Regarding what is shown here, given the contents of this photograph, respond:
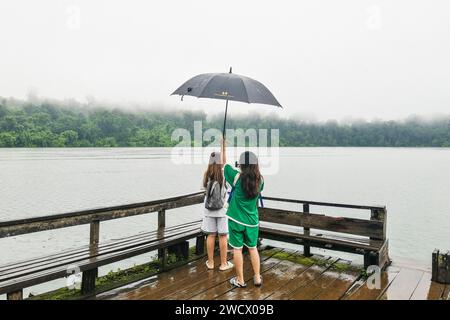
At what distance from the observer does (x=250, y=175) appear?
4.39 meters

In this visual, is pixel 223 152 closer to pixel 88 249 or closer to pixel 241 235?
pixel 241 235

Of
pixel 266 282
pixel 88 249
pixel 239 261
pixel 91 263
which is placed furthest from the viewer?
pixel 266 282

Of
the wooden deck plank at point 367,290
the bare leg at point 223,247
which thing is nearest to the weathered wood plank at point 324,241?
the wooden deck plank at point 367,290

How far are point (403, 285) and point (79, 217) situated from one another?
451 centimetres

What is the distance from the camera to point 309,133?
11431 centimetres

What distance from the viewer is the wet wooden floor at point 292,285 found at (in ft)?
14.8

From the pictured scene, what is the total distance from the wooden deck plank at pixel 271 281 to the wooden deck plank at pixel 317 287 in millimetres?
286

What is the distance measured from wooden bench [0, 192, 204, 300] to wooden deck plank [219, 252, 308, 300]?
1.37 metres

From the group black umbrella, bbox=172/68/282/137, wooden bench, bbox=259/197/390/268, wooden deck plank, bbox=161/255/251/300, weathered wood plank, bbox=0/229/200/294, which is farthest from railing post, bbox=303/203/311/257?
black umbrella, bbox=172/68/282/137

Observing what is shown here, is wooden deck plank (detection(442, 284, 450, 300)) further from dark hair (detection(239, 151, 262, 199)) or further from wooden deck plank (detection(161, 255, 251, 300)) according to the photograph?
dark hair (detection(239, 151, 262, 199))

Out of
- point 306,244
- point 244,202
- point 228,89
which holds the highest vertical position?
point 228,89

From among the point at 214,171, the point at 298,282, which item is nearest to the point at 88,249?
the point at 214,171
